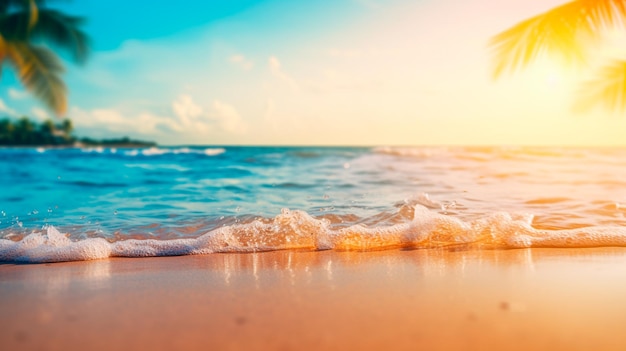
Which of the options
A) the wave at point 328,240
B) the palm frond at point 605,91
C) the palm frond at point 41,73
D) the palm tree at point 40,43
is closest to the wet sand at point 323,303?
the wave at point 328,240

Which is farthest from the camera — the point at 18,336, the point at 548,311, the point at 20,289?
the point at 20,289

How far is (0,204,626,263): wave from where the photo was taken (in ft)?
12.6

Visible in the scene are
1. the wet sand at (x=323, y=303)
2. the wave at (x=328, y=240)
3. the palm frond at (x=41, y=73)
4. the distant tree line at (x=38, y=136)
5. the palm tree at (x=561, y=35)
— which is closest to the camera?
the wet sand at (x=323, y=303)

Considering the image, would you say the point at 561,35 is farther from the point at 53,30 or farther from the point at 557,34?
the point at 53,30

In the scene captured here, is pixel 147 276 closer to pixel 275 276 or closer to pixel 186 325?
pixel 275 276

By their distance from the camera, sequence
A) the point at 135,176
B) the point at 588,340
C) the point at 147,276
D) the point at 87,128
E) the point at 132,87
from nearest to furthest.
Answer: the point at 588,340
the point at 147,276
the point at 135,176
the point at 132,87
the point at 87,128

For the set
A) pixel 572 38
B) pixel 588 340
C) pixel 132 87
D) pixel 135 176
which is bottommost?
pixel 588 340

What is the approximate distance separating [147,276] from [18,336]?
3.43ft

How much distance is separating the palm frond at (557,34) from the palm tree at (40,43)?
11711 millimetres

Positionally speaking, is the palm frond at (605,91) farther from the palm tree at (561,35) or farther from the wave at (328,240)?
the wave at (328,240)

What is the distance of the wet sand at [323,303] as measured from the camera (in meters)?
1.91

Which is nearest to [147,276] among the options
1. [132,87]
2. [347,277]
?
[347,277]

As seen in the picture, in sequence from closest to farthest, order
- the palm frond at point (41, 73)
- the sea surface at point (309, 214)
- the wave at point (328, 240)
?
the wave at point (328, 240), the sea surface at point (309, 214), the palm frond at point (41, 73)

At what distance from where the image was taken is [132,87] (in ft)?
65.7
